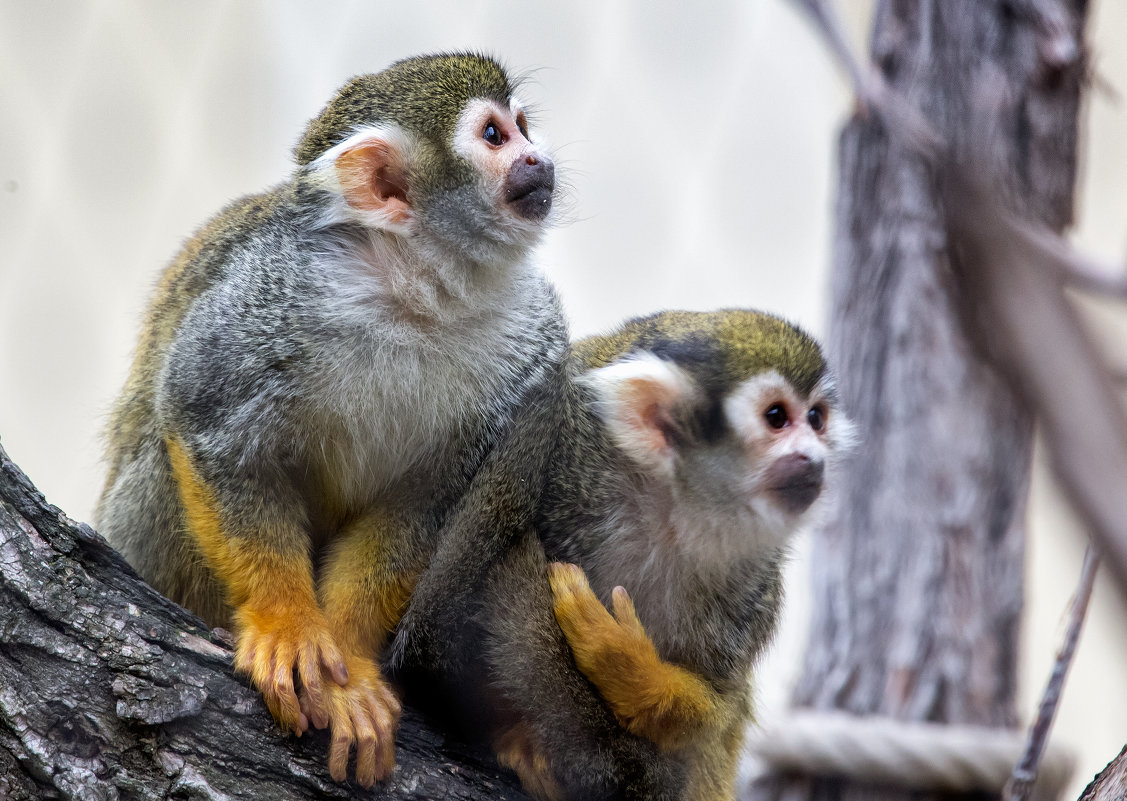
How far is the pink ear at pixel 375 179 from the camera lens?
200cm

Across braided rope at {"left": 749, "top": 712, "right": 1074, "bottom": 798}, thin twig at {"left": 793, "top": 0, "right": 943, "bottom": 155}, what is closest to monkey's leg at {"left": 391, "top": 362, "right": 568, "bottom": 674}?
thin twig at {"left": 793, "top": 0, "right": 943, "bottom": 155}

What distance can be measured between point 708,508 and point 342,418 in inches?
26.8

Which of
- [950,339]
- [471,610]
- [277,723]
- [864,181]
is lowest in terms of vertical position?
[277,723]

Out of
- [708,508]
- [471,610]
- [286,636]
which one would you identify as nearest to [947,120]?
[708,508]

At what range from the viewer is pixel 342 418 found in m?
1.97

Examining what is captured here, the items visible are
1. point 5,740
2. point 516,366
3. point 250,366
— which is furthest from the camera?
point 516,366

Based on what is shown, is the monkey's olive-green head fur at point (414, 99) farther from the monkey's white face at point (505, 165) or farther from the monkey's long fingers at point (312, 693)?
the monkey's long fingers at point (312, 693)

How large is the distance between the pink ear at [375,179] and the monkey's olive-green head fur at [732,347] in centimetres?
49

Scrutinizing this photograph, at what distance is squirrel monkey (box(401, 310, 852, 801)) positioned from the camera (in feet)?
5.85

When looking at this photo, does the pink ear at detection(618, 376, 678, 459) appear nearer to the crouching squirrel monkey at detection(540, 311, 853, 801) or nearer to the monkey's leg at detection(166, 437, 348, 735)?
the crouching squirrel monkey at detection(540, 311, 853, 801)

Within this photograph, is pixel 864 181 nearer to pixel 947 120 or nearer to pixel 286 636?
pixel 947 120

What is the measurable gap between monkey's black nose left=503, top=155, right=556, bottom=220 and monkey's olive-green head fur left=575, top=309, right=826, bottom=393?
1.05ft

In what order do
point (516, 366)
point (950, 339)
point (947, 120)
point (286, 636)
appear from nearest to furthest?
point (286, 636) → point (516, 366) → point (947, 120) → point (950, 339)

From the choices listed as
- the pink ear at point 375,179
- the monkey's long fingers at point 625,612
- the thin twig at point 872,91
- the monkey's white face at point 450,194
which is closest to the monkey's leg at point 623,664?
the monkey's long fingers at point 625,612
